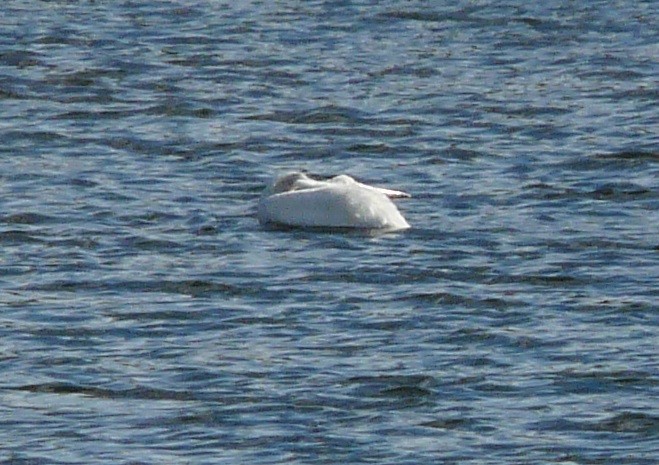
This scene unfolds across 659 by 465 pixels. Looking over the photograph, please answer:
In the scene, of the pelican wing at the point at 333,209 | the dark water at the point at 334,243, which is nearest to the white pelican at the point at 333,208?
the pelican wing at the point at 333,209

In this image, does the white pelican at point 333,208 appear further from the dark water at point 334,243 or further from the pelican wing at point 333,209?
the dark water at point 334,243

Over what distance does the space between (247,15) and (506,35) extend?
3.29 metres

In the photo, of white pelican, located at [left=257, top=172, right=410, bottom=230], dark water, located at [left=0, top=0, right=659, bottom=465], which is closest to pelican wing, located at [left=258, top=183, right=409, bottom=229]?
white pelican, located at [left=257, top=172, right=410, bottom=230]

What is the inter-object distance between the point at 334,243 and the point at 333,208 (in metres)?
0.51

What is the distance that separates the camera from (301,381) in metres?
11.8

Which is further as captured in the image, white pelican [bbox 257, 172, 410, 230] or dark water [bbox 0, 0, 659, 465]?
white pelican [bbox 257, 172, 410, 230]

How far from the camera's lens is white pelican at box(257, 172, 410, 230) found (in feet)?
51.3

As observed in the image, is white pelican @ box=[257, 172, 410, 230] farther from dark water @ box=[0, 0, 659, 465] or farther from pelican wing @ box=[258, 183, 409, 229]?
dark water @ box=[0, 0, 659, 465]

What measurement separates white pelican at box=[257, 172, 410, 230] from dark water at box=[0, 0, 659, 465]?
0.60ft

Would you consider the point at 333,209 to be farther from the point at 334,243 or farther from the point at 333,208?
the point at 334,243

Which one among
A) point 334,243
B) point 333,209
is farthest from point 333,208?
point 334,243

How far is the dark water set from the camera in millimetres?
11227

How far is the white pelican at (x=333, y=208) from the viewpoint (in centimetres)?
1563

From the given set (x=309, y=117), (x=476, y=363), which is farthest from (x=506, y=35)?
(x=476, y=363)
